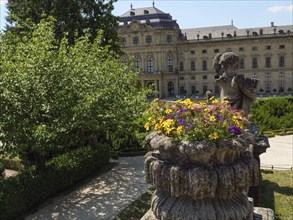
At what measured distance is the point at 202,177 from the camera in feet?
13.6

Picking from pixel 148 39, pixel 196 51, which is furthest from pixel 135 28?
pixel 196 51

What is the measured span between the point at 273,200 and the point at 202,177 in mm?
5592

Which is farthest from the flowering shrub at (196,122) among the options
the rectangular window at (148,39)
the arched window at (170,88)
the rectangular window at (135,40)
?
the arched window at (170,88)

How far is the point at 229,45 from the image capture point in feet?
183

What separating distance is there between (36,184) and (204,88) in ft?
168

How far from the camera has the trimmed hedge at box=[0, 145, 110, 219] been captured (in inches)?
336

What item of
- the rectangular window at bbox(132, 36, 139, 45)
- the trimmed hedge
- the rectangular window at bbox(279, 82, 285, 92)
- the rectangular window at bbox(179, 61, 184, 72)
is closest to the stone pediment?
the rectangular window at bbox(132, 36, 139, 45)

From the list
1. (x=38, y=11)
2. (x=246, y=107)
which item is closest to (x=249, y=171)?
(x=246, y=107)

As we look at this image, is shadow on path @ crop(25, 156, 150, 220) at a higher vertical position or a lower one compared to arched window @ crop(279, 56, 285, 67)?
lower

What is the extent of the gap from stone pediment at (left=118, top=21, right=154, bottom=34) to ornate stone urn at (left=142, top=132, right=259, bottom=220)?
52.7m

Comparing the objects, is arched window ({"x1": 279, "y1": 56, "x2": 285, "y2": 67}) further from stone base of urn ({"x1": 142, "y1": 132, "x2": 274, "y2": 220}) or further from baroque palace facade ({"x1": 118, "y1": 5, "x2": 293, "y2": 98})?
stone base of urn ({"x1": 142, "y1": 132, "x2": 274, "y2": 220})

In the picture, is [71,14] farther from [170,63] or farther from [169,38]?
[170,63]

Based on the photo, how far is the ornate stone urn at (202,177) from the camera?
13.7 feet

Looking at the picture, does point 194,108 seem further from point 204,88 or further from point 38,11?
point 204,88
